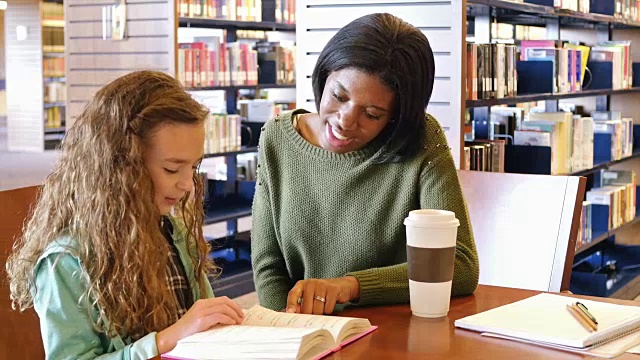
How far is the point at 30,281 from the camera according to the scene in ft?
4.76

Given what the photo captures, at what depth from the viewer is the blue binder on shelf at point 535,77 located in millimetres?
4539

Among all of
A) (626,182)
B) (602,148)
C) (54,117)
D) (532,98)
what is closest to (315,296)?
(532,98)

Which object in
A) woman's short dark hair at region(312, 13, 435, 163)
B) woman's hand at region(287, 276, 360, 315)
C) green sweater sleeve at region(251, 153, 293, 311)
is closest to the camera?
woman's hand at region(287, 276, 360, 315)

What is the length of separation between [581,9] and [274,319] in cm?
396

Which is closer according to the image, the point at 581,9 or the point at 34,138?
the point at 581,9

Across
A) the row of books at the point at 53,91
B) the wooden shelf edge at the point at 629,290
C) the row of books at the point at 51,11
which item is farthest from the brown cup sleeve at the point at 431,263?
the row of books at the point at 51,11

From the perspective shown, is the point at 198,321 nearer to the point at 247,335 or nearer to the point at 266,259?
the point at 247,335

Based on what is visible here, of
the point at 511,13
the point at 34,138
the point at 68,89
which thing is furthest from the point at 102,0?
the point at 34,138

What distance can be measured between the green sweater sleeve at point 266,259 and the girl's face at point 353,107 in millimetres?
223

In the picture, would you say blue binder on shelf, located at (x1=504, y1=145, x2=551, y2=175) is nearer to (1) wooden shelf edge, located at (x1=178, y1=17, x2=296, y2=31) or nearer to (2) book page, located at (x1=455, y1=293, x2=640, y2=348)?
(1) wooden shelf edge, located at (x1=178, y1=17, x2=296, y2=31)

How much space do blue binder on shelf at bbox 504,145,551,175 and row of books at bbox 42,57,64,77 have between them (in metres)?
10.3

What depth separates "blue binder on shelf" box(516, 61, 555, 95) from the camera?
4539 mm

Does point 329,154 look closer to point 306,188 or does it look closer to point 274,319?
point 306,188

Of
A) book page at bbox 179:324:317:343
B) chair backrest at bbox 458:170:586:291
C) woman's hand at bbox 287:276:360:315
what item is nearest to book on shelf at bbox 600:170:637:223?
chair backrest at bbox 458:170:586:291
